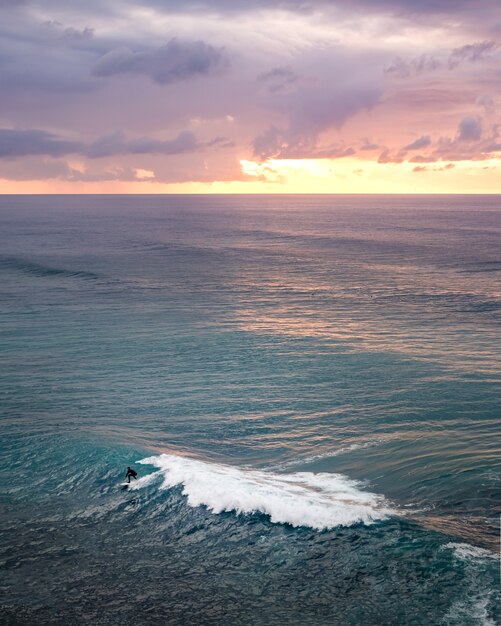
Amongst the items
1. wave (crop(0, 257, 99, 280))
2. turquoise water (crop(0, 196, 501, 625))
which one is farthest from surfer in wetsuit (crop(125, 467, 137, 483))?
wave (crop(0, 257, 99, 280))

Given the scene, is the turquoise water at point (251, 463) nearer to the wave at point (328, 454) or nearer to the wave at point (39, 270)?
the wave at point (328, 454)

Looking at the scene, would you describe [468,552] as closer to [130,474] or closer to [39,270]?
[130,474]

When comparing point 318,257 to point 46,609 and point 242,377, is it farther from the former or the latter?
point 46,609

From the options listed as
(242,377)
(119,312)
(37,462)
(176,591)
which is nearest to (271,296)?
(119,312)

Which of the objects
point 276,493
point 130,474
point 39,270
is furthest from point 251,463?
point 39,270

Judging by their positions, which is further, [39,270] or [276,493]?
[39,270]

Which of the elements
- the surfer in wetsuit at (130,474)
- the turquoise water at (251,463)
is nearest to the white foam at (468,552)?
the turquoise water at (251,463)
